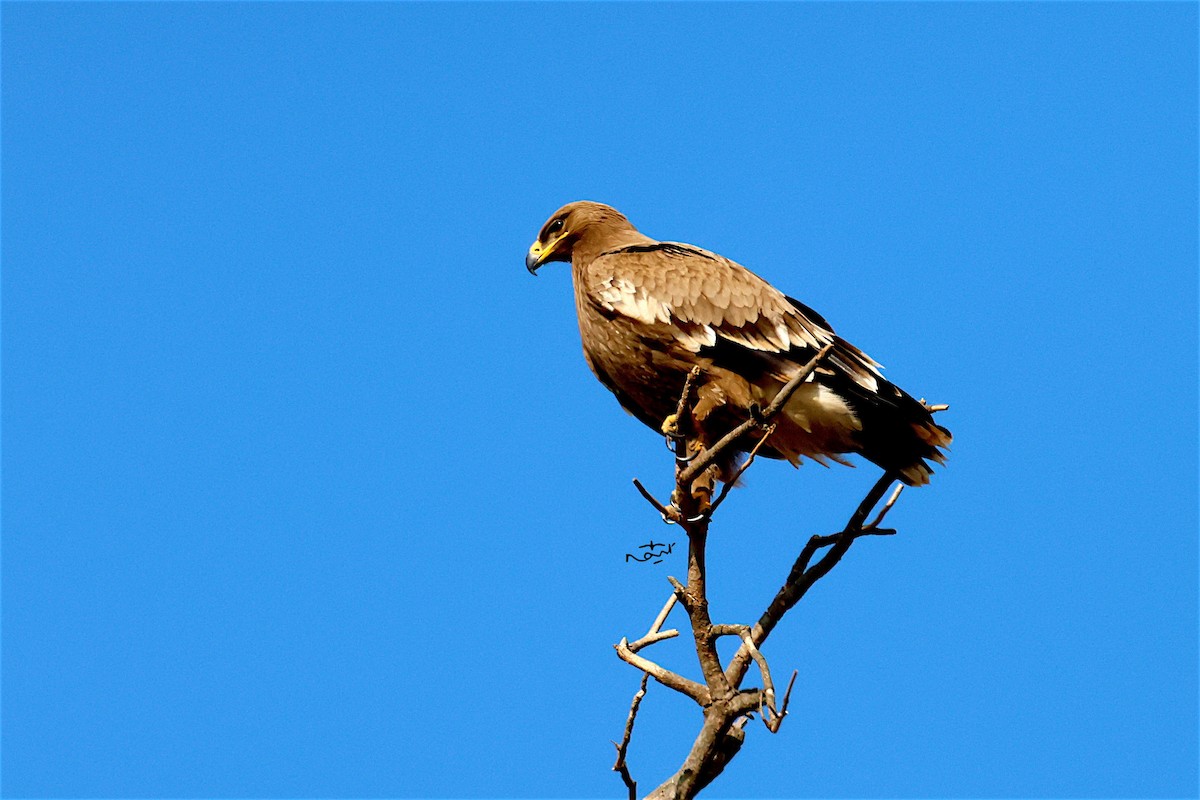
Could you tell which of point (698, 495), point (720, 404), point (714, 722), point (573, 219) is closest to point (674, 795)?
point (714, 722)

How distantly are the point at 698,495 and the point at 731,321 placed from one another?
4.30 ft

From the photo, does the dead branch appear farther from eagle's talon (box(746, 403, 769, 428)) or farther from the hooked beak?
the hooked beak

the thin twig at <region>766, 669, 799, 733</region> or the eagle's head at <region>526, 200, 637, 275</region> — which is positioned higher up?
the eagle's head at <region>526, 200, 637, 275</region>

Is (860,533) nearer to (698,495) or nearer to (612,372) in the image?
(698,495)

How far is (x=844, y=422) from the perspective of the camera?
5.68m

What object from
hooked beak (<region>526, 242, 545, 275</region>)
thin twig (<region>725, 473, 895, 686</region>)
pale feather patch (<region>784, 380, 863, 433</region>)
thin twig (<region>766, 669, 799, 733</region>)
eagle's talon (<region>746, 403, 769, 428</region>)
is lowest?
thin twig (<region>766, 669, 799, 733</region>)

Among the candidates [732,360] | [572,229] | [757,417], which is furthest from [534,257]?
[757,417]

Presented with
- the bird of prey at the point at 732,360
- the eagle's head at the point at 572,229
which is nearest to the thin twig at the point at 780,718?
the bird of prey at the point at 732,360

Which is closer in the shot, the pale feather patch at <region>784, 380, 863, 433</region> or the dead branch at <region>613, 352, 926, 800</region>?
the dead branch at <region>613, 352, 926, 800</region>

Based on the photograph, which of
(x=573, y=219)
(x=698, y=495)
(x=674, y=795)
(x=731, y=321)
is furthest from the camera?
(x=573, y=219)

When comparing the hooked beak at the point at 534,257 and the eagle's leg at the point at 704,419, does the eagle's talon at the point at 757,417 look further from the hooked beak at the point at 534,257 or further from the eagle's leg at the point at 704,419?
the hooked beak at the point at 534,257

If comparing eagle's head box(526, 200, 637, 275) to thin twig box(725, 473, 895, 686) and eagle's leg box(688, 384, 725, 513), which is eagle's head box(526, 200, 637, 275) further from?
thin twig box(725, 473, 895, 686)

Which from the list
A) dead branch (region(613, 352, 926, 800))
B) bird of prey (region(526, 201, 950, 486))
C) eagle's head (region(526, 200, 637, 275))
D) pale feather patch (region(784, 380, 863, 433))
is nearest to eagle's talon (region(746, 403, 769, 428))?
dead branch (region(613, 352, 926, 800))

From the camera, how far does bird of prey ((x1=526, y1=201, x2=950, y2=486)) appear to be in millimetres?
5566
